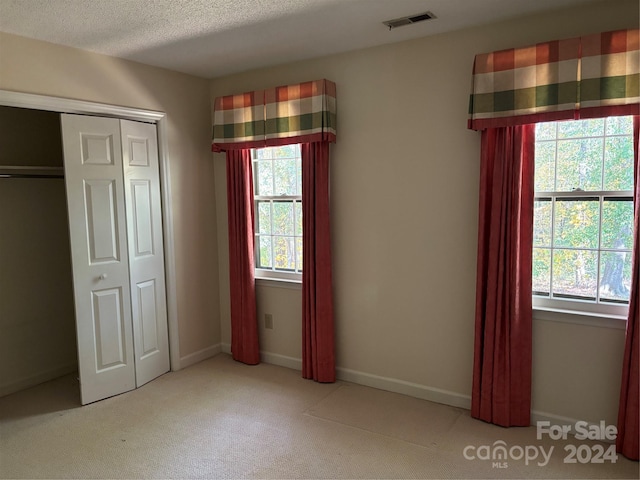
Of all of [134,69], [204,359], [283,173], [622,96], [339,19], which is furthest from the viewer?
[204,359]

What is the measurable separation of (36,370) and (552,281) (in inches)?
157

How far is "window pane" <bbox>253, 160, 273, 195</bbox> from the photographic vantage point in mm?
3979

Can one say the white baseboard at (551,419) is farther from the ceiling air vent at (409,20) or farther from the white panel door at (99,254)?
the white panel door at (99,254)

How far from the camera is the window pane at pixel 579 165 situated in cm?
268

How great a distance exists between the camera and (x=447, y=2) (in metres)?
2.53

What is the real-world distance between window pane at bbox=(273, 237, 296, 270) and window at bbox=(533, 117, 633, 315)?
6.34ft

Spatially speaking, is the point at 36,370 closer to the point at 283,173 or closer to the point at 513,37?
the point at 283,173

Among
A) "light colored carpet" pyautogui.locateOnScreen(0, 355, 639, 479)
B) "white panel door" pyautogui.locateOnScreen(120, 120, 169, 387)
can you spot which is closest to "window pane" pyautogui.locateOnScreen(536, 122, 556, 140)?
"light colored carpet" pyautogui.locateOnScreen(0, 355, 639, 479)

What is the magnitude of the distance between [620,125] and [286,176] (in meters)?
2.40

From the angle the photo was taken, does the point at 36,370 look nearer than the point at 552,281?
No

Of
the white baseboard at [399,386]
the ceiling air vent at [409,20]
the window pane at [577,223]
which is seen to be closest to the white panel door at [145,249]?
the white baseboard at [399,386]

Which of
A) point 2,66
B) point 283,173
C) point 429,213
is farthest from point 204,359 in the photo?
point 2,66

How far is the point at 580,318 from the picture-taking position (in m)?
2.71

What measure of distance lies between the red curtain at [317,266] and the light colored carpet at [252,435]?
0.73ft
